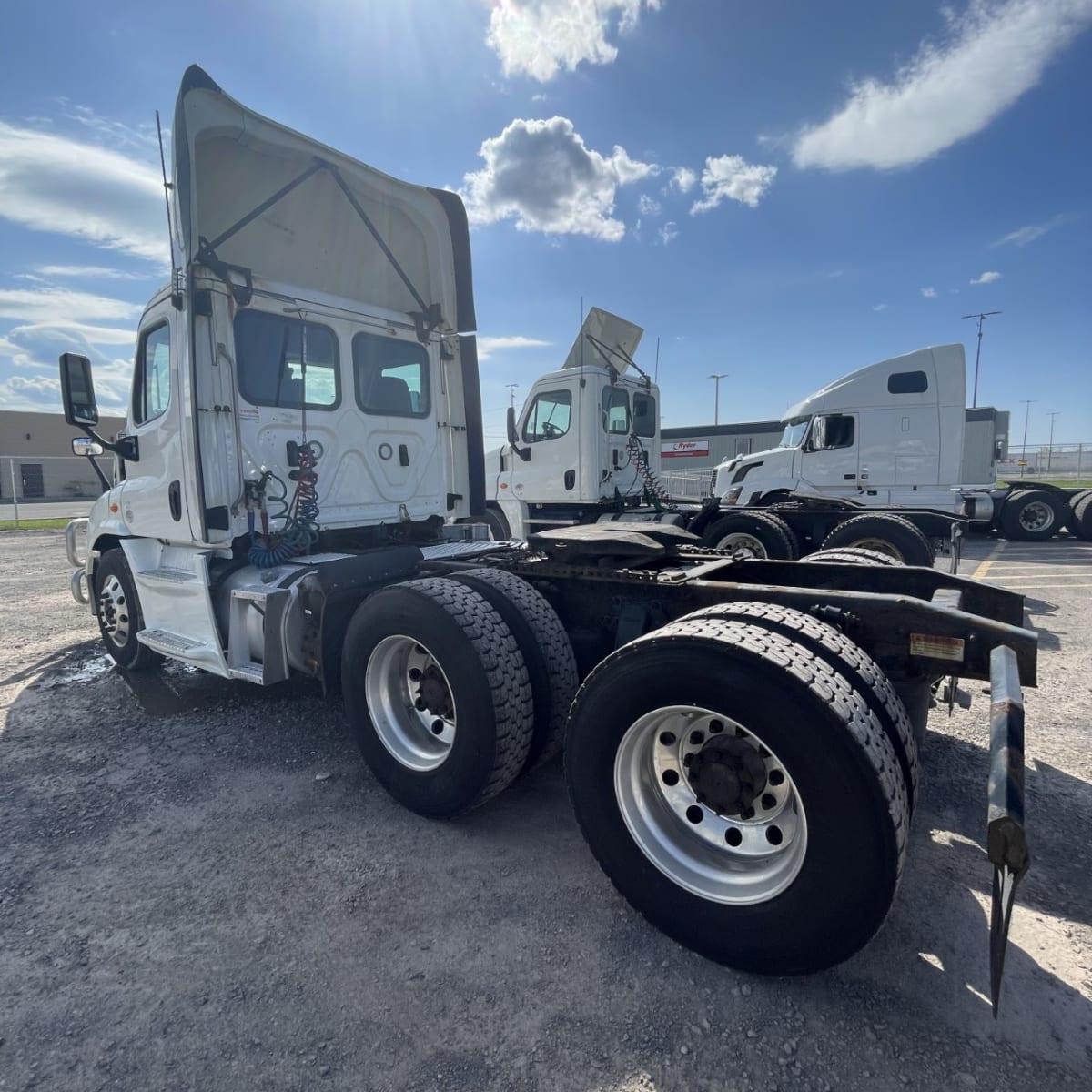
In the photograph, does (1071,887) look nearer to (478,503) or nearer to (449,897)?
(449,897)

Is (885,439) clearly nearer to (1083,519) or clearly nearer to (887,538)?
(887,538)

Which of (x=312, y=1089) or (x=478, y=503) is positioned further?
(x=478, y=503)

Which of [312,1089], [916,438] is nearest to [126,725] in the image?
[312,1089]

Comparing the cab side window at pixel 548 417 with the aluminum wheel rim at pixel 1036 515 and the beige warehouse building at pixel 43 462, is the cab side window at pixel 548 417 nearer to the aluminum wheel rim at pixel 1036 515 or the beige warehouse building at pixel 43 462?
the aluminum wheel rim at pixel 1036 515

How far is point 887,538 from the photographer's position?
292 inches

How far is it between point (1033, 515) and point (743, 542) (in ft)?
33.8

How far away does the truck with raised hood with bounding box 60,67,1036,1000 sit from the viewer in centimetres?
219

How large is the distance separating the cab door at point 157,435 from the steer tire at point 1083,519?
1677 centimetres

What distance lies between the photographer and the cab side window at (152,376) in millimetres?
4719

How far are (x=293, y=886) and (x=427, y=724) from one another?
3.29 feet

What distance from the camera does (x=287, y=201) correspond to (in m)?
4.79

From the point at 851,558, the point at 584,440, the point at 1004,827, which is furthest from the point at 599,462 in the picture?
the point at 1004,827

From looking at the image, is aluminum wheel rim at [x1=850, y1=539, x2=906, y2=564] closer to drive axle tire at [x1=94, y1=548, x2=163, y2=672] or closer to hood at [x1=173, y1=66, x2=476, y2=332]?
hood at [x1=173, y1=66, x2=476, y2=332]

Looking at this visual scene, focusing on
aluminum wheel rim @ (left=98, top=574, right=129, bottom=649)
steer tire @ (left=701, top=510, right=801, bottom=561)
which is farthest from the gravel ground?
steer tire @ (left=701, top=510, right=801, bottom=561)
